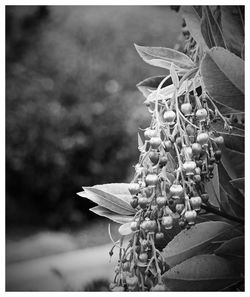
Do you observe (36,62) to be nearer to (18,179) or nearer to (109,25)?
(109,25)

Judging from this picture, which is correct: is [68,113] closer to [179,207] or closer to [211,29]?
[211,29]

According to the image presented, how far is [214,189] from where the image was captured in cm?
58

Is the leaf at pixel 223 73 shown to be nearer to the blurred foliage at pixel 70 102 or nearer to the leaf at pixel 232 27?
the leaf at pixel 232 27

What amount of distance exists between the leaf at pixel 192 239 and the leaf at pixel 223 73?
147 millimetres

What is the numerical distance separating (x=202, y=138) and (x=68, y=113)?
337 centimetres

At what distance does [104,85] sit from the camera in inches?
161

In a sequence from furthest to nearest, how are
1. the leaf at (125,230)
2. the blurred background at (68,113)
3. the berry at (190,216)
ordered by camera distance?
the blurred background at (68,113), the leaf at (125,230), the berry at (190,216)

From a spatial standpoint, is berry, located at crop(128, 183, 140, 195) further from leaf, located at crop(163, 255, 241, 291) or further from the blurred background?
the blurred background

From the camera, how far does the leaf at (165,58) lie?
600mm

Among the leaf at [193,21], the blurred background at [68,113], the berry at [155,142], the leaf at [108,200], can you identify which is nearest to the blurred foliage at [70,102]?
the blurred background at [68,113]

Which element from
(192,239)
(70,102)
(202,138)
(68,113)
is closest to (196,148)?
(202,138)

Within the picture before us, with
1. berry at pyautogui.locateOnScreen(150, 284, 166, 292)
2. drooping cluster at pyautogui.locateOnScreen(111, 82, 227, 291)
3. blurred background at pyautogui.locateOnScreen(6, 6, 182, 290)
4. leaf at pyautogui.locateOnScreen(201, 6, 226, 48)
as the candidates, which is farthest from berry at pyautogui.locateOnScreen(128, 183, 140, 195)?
blurred background at pyautogui.locateOnScreen(6, 6, 182, 290)

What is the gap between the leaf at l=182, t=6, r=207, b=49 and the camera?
2.05 ft
